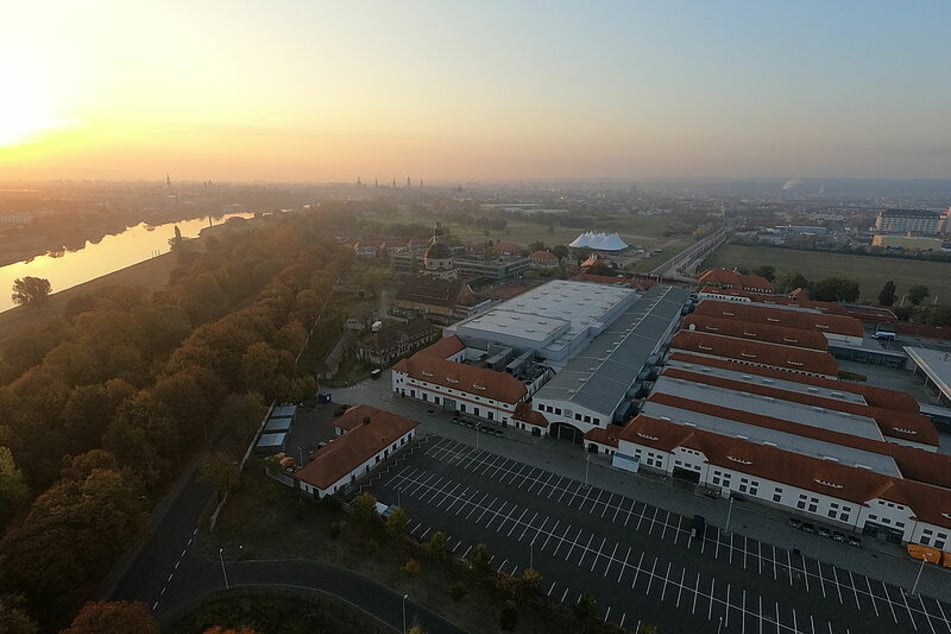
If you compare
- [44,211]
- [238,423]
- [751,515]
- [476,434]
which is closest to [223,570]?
[238,423]

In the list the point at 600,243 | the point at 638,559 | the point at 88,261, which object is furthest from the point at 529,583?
the point at 88,261

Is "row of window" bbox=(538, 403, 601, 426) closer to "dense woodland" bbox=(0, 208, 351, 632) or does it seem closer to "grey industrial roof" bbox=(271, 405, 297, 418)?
"dense woodland" bbox=(0, 208, 351, 632)

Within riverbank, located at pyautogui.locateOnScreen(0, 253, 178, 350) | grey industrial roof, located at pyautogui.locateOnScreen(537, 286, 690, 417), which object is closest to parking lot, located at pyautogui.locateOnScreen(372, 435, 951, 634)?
grey industrial roof, located at pyautogui.locateOnScreen(537, 286, 690, 417)

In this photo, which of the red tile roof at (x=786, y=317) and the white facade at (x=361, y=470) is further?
the red tile roof at (x=786, y=317)

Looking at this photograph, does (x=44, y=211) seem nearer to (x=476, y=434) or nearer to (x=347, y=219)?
(x=347, y=219)

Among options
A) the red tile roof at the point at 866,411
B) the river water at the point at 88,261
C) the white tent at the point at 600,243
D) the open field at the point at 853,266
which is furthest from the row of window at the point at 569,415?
the white tent at the point at 600,243

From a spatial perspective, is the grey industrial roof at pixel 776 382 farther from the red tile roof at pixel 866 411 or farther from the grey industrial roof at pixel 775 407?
the grey industrial roof at pixel 775 407

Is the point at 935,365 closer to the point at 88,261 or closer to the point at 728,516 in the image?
the point at 728,516
